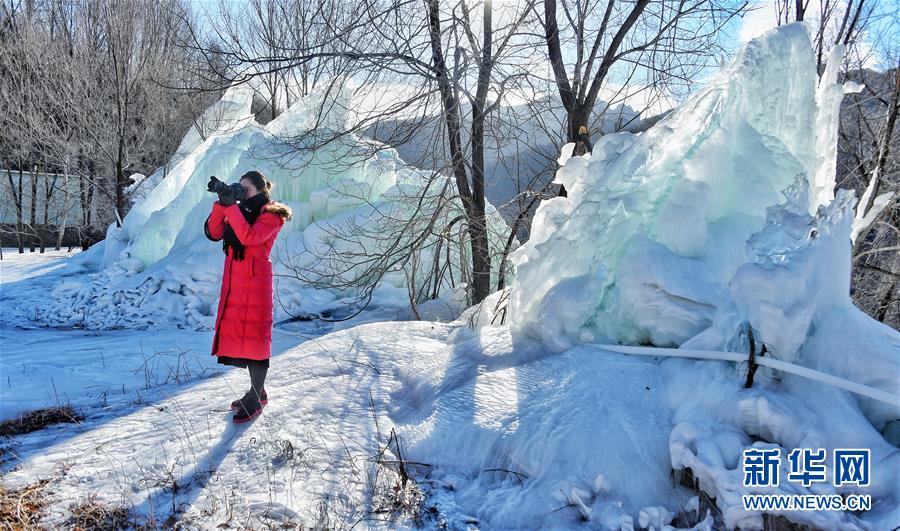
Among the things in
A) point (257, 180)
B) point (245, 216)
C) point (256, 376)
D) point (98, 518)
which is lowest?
point (98, 518)

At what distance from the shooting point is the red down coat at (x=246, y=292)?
11.3 feet

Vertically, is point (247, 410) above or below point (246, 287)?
below

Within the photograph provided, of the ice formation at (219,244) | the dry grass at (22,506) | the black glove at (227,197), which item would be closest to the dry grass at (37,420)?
the dry grass at (22,506)

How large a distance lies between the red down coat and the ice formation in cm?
398

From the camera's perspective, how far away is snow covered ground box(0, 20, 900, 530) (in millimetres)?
2494

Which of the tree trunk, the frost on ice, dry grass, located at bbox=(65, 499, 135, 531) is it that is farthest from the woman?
the tree trunk

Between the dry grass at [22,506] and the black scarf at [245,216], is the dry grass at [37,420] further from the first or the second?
the black scarf at [245,216]

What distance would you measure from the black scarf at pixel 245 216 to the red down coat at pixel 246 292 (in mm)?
29

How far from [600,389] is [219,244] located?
8.06 metres

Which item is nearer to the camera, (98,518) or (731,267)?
(98,518)

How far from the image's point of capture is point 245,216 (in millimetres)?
3504

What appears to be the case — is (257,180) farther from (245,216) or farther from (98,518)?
(98,518)

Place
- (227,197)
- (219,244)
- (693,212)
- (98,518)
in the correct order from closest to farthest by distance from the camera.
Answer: (98,518) < (227,197) < (693,212) < (219,244)

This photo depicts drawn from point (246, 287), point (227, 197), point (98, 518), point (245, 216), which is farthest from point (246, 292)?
point (98, 518)
